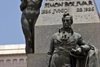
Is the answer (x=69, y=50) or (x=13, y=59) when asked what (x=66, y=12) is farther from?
(x=13, y=59)

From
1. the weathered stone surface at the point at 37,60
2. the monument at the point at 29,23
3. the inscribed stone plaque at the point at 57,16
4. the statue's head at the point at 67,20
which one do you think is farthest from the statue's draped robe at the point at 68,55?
the monument at the point at 29,23

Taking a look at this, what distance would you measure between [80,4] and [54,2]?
76 cm

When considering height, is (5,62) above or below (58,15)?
below

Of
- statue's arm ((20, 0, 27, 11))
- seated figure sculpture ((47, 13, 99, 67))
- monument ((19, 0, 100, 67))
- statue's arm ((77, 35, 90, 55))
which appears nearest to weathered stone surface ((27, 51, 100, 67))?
monument ((19, 0, 100, 67))

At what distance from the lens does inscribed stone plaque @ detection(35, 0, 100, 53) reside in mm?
12922

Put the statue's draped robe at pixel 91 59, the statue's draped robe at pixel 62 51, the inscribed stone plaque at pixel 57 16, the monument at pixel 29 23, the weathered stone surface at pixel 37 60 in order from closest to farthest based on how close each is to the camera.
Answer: the statue's draped robe at pixel 91 59 < the statue's draped robe at pixel 62 51 < the weathered stone surface at pixel 37 60 < the inscribed stone plaque at pixel 57 16 < the monument at pixel 29 23

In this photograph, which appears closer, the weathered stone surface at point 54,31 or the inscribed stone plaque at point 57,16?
the weathered stone surface at point 54,31

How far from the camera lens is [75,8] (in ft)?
43.6

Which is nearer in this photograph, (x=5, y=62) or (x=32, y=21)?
(x=32, y=21)

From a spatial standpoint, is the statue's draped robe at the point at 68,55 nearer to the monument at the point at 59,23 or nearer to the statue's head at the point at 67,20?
the statue's head at the point at 67,20

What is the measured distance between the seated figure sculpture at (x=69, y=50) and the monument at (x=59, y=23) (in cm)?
54

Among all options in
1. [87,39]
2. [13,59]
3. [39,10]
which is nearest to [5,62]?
[13,59]

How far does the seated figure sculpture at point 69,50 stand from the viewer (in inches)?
473

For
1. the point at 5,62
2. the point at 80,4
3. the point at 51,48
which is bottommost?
the point at 5,62
